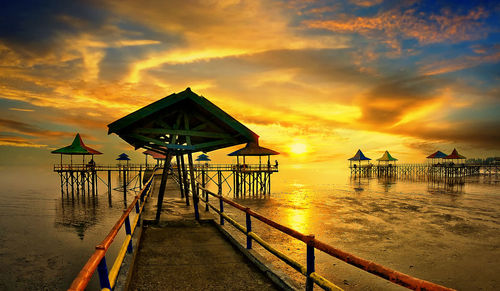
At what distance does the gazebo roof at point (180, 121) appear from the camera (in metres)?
7.71

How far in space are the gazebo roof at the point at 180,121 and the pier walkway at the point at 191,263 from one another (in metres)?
2.40

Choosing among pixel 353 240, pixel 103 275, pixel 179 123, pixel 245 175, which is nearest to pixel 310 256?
pixel 103 275

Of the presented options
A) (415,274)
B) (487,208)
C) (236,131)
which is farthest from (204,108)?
(487,208)

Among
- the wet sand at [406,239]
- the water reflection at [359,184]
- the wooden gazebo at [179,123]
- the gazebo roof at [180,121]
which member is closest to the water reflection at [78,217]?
the wooden gazebo at [179,123]

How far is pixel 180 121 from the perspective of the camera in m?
8.57

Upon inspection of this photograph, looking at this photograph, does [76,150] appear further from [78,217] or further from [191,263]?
[191,263]

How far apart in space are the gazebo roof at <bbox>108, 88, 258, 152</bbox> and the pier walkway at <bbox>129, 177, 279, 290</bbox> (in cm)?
240

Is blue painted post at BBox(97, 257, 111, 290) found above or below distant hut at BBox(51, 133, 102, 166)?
below

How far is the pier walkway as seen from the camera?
14.3 ft

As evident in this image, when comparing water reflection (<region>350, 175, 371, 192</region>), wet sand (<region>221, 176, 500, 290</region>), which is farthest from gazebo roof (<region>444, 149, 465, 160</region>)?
wet sand (<region>221, 176, 500, 290</region>)

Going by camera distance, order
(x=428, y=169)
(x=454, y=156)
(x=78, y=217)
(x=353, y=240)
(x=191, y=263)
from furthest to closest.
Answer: (x=428, y=169), (x=454, y=156), (x=78, y=217), (x=353, y=240), (x=191, y=263)

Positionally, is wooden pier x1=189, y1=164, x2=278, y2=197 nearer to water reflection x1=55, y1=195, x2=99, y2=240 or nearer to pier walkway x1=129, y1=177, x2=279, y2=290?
water reflection x1=55, y1=195, x2=99, y2=240

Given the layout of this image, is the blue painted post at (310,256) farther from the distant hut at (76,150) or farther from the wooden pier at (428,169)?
the wooden pier at (428,169)

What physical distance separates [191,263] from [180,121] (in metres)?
4.58
